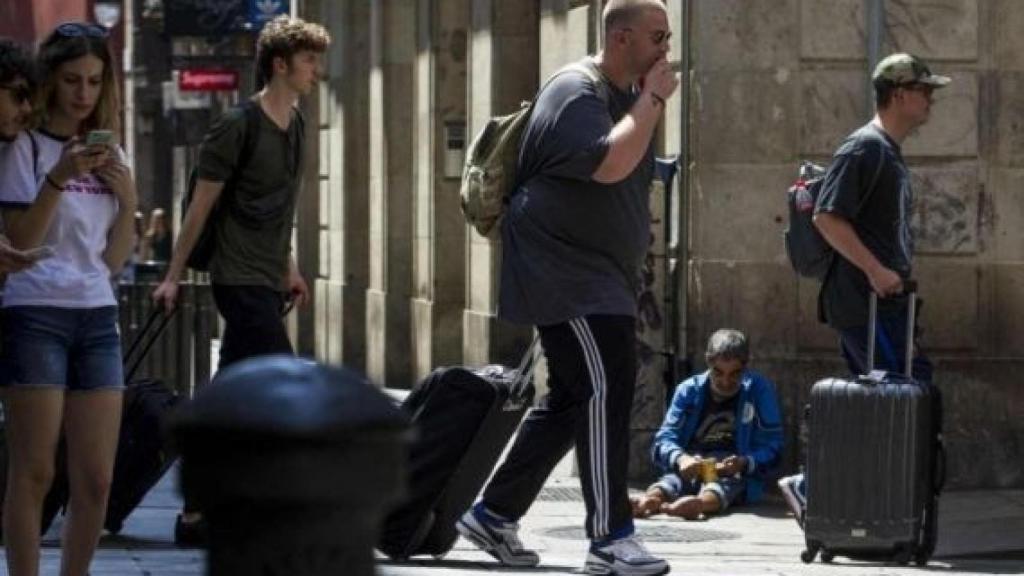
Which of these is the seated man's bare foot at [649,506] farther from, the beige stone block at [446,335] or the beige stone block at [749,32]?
the beige stone block at [446,335]

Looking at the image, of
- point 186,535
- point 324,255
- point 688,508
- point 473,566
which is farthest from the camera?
point 324,255

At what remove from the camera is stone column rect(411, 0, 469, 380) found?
20844mm

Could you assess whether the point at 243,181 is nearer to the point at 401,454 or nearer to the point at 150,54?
the point at 401,454

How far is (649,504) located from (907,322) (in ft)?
7.71

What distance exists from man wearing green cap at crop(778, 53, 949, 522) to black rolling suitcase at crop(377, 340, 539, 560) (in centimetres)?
128

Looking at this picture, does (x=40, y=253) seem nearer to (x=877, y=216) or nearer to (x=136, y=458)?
(x=136, y=458)

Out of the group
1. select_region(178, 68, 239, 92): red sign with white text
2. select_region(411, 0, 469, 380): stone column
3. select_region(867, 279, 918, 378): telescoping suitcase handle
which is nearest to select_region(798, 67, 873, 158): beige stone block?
select_region(867, 279, 918, 378): telescoping suitcase handle

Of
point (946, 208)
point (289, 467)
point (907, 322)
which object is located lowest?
point (907, 322)

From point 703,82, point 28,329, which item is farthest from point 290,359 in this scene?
point 703,82

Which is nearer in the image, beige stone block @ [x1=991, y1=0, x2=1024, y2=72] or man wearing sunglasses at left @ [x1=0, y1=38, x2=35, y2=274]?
man wearing sunglasses at left @ [x1=0, y1=38, x2=35, y2=274]

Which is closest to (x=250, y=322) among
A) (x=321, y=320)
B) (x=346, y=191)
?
(x=346, y=191)

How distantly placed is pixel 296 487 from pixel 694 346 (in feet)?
31.2

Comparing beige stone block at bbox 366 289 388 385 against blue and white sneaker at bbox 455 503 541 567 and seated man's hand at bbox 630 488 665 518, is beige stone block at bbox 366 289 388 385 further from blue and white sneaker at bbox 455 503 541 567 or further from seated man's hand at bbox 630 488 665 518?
blue and white sneaker at bbox 455 503 541 567

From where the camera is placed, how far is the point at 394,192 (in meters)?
22.8
